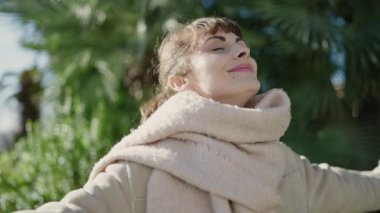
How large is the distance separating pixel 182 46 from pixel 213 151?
0.30 metres

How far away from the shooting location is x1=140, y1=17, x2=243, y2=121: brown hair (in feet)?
4.72

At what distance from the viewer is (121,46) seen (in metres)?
3.20

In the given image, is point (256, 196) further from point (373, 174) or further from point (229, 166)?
point (373, 174)

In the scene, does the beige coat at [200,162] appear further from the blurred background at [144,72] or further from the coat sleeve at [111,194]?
the blurred background at [144,72]

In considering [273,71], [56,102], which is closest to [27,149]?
[56,102]

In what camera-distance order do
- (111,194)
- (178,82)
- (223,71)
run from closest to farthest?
(111,194) → (223,71) → (178,82)

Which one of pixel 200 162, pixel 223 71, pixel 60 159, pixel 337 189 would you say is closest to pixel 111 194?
pixel 200 162

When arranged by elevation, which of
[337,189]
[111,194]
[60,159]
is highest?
[111,194]

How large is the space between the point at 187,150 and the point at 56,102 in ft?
7.56

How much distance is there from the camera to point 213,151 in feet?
4.20

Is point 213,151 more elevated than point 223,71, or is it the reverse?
point 223,71

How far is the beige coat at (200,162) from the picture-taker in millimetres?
1235

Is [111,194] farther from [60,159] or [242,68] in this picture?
[60,159]

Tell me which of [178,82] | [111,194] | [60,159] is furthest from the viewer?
[60,159]
